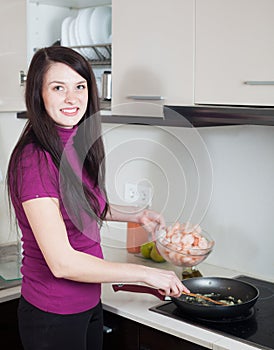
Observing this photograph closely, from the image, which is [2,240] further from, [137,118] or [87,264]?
[87,264]

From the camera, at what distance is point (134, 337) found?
1.87m

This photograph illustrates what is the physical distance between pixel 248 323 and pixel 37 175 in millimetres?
742

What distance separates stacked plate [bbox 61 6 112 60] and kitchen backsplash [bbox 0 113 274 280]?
0.34 m

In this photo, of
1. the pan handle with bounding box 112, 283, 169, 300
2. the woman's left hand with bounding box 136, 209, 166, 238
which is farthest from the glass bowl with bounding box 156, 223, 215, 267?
the pan handle with bounding box 112, 283, 169, 300

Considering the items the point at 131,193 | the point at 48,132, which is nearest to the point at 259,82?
the point at 48,132

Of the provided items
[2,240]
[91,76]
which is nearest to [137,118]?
[91,76]

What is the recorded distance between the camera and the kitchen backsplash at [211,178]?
219cm

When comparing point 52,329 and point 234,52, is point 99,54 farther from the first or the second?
point 52,329

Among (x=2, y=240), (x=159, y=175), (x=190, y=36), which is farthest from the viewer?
(x=2, y=240)

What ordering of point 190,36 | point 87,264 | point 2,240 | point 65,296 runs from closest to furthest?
point 87,264 < point 65,296 < point 190,36 < point 2,240

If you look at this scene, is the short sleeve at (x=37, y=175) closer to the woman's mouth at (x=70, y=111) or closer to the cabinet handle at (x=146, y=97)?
the woman's mouth at (x=70, y=111)

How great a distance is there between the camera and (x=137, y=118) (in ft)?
6.54

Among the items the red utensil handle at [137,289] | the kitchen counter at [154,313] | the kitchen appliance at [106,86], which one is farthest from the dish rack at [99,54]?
the red utensil handle at [137,289]

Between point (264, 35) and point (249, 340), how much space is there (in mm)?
814
